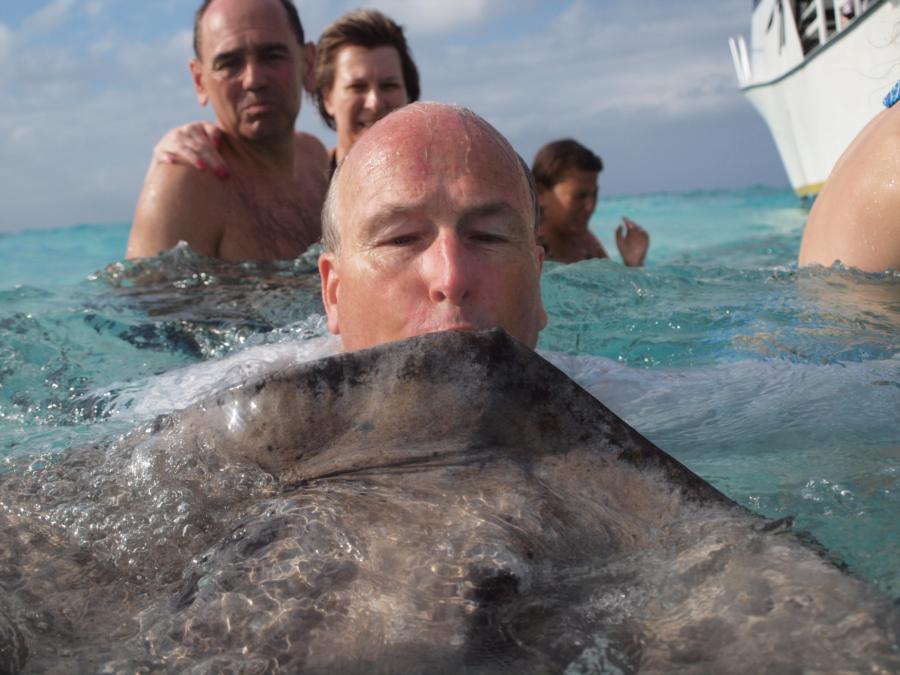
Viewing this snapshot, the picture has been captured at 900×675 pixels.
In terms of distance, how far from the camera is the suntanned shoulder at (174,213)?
5.43m

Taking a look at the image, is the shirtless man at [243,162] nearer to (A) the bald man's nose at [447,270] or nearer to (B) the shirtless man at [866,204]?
(B) the shirtless man at [866,204]

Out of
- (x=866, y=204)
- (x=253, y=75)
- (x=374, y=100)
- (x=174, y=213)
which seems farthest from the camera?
(x=374, y=100)

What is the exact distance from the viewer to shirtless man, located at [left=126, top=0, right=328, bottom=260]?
548 cm

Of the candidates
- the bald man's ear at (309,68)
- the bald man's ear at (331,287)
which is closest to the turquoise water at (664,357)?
the bald man's ear at (331,287)

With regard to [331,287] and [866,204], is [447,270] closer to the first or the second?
[331,287]

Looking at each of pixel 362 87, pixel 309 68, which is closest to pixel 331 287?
pixel 362 87

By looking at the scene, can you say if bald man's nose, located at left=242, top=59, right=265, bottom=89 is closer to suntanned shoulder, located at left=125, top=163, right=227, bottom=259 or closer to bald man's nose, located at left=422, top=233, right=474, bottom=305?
suntanned shoulder, located at left=125, top=163, right=227, bottom=259

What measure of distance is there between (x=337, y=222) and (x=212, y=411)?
100cm

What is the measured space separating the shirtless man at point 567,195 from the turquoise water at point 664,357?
2.40 m

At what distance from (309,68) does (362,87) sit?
1.80ft

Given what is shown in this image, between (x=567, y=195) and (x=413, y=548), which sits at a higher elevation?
(x=567, y=195)

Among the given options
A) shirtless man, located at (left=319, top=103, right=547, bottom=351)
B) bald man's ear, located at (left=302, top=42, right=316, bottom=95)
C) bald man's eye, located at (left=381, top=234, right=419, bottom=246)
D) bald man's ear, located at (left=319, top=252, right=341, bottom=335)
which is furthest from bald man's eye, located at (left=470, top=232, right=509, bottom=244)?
bald man's ear, located at (left=302, top=42, right=316, bottom=95)

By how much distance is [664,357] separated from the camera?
13.4 feet

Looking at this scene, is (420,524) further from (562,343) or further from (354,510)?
(562,343)
